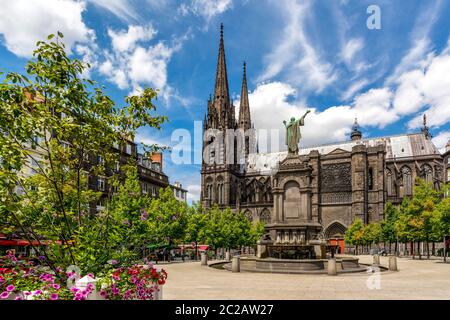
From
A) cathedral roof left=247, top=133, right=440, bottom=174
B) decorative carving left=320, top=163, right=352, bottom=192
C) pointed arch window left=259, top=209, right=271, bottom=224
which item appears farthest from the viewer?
pointed arch window left=259, top=209, right=271, bottom=224

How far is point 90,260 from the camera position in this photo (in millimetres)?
8281

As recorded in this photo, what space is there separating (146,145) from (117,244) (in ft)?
8.13

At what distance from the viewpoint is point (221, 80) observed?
4208 inches

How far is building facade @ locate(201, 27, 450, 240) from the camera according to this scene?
8031 cm

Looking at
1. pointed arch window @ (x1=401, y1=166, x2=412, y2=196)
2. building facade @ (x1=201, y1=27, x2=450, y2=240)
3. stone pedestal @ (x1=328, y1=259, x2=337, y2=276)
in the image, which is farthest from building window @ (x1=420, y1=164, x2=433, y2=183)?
stone pedestal @ (x1=328, y1=259, x2=337, y2=276)

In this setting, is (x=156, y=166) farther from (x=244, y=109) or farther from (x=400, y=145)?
(x=400, y=145)

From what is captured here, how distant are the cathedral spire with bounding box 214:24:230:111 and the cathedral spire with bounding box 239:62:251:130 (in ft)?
38.1

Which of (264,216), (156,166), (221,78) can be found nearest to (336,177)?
(264,216)

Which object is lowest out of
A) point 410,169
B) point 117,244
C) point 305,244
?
point 305,244

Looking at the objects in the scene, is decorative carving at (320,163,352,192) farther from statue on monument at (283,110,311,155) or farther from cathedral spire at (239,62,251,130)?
statue on monument at (283,110,311,155)

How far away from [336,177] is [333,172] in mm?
1339
